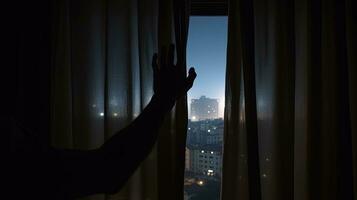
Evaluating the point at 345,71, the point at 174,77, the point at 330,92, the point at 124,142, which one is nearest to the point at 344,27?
the point at 345,71

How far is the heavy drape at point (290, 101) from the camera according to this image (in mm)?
1450

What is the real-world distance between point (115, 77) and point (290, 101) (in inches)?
33.0

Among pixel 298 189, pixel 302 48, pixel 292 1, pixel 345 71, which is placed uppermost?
pixel 292 1

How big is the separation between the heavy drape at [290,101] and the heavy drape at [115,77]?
26cm

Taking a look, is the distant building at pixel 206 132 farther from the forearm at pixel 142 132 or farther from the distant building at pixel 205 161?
the forearm at pixel 142 132

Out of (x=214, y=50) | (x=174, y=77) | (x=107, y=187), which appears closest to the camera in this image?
(x=107, y=187)

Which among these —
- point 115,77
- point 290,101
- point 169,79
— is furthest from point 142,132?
point 290,101

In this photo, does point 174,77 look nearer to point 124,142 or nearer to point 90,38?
point 124,142

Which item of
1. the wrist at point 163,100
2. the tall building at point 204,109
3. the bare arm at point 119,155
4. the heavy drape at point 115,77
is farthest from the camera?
the tall building at point 204,109

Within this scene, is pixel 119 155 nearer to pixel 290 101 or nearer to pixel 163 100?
pixel 163 100

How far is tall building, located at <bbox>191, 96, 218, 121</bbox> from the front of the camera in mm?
1639

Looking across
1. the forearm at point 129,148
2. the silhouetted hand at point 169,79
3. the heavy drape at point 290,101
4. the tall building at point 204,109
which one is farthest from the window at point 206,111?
the forearm at point 129,148

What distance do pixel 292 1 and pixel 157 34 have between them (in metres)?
0.69

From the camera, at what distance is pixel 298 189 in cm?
148
